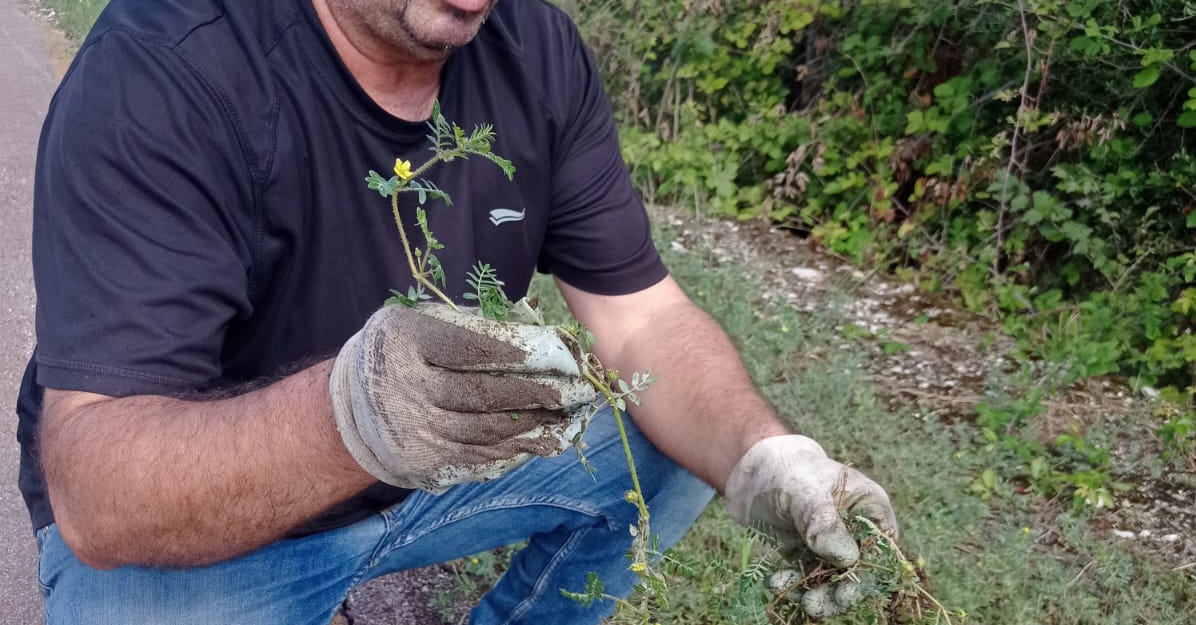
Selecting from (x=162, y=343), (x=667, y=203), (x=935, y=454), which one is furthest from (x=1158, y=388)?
(x=162, y=343)

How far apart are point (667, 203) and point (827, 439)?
7.02 ft

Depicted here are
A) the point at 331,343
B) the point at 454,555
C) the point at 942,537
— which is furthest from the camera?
the point at 942,537

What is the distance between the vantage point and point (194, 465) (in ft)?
4.64

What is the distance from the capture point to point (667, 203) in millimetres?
4969

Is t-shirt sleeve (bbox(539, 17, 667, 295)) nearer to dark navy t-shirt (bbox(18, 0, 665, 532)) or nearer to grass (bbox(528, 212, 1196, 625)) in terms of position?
dark navy t-shirt (bbox(18, 0, 665, 532))

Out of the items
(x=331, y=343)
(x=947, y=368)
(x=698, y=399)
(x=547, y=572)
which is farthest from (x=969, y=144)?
(x=331, y=343)

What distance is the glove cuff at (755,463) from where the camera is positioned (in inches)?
72.3

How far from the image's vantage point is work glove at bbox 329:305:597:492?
4.36ft

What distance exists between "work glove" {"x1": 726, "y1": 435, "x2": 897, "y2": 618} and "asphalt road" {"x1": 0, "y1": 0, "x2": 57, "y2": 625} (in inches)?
69.9

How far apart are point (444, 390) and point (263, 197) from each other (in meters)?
0.64

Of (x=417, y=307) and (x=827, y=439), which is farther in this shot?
(x=827, y=439)

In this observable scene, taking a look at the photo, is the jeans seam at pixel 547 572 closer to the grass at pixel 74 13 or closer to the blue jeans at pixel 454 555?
the blue jeans at pixel 454 555

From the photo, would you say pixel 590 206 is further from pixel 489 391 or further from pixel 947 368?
pixel 947 368

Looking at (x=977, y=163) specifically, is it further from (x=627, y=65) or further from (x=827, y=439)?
(x=627, y=65)
